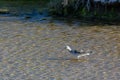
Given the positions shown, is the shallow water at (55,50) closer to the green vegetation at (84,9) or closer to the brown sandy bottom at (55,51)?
the brown sandy bottom at (55,51)

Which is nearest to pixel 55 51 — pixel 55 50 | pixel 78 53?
pixel 55 50

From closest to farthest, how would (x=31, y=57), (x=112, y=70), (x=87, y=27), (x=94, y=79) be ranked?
(x=94, y=79) → (x=112, y=70) → (x=31, y=57) → (x=87, y=27)

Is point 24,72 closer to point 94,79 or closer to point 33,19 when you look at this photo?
point 94,79

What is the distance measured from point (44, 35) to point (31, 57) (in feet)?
10.3

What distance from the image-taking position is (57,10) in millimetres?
20219

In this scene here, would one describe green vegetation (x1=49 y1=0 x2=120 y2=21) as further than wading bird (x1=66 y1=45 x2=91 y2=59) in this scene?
Yes

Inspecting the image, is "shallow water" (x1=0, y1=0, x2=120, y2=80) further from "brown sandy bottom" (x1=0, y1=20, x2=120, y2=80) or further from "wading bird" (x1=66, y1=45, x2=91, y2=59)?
"wading bird" (x1=66, y1=45, x2=91, y2=59)

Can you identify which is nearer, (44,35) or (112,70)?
(112,70)

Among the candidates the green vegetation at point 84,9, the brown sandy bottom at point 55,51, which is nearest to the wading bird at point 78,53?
the brown sandy bottom at point 55,51

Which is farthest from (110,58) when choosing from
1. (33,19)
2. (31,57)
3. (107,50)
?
(33,19)

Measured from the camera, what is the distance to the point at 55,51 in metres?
14.7

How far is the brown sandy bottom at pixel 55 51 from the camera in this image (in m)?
12.4

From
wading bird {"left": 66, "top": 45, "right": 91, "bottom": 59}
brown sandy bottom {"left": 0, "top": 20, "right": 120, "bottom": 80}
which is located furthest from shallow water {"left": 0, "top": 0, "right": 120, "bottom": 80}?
wading bird {"left": 66, "top": 45, "right": 91, "bottom": 59}

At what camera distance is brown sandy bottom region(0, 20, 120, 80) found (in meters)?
12.4
